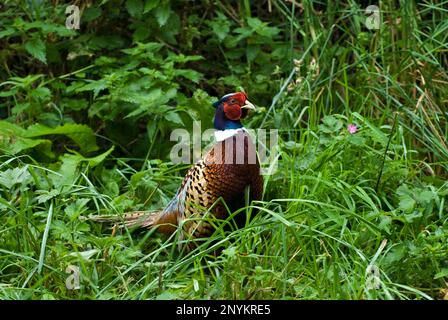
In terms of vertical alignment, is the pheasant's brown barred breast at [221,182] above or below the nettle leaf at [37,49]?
below

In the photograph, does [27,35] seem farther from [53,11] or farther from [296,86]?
[296,86]

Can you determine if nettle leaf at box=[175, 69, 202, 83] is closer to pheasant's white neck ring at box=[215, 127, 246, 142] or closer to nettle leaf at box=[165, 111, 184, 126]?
nettle leaf at box=[165, 111, 184, 126]

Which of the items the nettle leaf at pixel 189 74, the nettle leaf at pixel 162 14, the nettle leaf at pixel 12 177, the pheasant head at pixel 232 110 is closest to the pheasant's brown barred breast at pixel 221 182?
the pheasant head at pixel 232 110

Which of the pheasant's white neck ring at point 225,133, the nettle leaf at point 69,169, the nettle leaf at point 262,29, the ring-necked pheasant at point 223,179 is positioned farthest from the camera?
the nettle leaf at point 262,29

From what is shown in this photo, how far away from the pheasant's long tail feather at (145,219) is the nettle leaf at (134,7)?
134 centimetres

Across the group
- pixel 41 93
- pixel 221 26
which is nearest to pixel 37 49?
pixel 41 93

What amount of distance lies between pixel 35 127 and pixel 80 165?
0.48m

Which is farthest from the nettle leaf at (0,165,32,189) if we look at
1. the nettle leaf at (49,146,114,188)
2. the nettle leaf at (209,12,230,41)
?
the nettle leaf at (209,12,230,41)

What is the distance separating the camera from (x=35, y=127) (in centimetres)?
→ 512

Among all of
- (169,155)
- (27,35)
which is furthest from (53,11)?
(169,155)

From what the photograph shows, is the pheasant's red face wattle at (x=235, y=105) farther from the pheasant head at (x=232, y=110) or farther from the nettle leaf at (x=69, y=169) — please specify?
the nettle leaf at (x=69, y=169)

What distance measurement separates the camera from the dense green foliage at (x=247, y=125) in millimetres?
3816

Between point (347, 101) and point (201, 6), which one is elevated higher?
point (201, 6)

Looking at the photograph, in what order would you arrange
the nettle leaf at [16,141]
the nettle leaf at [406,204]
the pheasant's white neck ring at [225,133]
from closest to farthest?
the nettle leaf at [406,204], the pheasant's white neck ring at [225,133], the nettle leaf at [16,141]
